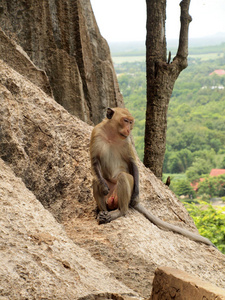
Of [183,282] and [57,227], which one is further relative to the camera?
[57,227]

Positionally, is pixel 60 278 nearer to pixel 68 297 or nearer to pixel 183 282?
pixel 68 297

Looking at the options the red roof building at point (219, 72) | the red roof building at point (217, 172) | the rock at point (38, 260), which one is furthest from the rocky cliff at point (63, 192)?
the red roof building at point (219, 72)

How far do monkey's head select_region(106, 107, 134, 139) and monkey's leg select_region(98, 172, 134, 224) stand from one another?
447mm

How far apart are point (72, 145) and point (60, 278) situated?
2486 mm

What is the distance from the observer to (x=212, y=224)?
31.1 feet

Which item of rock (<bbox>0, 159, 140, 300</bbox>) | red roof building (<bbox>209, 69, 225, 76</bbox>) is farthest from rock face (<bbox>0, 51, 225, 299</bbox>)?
red roof building (<bbox>209, 69, 225, 76</bbox>)

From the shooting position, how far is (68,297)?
277cm

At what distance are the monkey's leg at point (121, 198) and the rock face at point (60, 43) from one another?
8.72 ft

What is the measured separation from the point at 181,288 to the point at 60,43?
5.28 metres

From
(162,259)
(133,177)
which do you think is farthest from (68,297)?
(133,177)

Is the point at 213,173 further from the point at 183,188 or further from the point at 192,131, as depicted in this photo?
the point at 192,131

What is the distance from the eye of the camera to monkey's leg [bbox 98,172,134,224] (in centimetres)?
441

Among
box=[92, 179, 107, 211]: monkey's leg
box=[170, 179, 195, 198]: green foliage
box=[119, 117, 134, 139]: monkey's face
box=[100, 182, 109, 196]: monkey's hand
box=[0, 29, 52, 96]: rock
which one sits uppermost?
box=[0, 29, 52, 96]: rock

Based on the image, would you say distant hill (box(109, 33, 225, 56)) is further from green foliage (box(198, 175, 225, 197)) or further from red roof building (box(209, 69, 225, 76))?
green foliage (box(198, 175, 225, 197))
